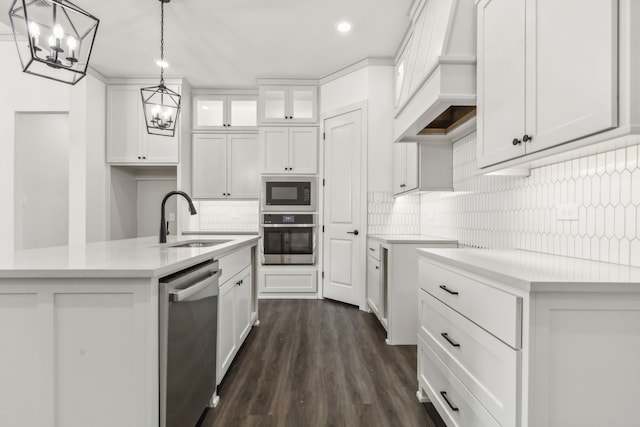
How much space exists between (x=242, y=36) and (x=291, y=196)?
1963mm

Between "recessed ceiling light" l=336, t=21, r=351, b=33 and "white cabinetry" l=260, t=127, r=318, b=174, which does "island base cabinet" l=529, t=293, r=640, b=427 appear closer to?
"recessed ceiling light" l=336, t=21, r=351, b=33

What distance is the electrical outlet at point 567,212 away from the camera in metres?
1.53

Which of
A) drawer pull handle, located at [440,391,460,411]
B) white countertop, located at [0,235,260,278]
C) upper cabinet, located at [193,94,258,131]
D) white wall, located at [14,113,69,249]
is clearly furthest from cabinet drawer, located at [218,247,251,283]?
white wall, located at [14,113,69,249]

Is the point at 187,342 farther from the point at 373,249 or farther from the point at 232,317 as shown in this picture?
the point at 373,249

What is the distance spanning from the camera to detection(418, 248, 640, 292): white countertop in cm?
96

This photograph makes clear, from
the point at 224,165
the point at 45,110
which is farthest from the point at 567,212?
the point at 45,110

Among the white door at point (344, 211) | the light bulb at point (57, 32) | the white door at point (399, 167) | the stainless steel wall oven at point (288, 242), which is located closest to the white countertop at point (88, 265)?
the light bulb at point (57, 32)

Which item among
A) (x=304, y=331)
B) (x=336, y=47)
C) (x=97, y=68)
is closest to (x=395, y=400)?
(x=304, y=331)

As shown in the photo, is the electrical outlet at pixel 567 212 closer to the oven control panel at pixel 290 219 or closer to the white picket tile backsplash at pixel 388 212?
the white picket tile backsplash at pixel 388 212

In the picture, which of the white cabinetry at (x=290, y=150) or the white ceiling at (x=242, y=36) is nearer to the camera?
the white ceiling at (x=242, y=36)

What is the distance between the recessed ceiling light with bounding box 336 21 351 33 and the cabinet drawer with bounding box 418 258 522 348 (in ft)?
8.48

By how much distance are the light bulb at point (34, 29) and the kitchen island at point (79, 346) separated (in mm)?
1152

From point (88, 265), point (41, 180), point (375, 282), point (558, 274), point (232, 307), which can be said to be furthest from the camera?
point (41, 180)

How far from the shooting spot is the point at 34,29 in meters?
1.56
